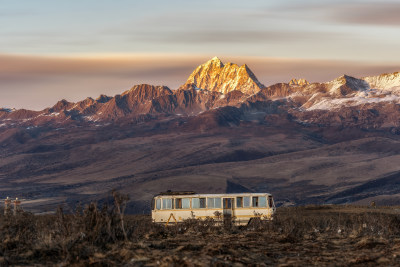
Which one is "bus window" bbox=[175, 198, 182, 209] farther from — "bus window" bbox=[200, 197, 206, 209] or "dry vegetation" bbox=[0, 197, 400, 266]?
"dry vegetation" bbox=[0, 197, 400, 266]

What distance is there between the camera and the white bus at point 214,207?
50375 mm

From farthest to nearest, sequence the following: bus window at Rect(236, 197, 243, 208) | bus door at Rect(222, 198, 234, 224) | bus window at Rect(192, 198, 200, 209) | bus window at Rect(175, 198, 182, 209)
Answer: bus window at Rect(175, 198, 182, 209)
bus window at Rect(192, 198, 200, 209)
bus window at Rect(236, 197, 243, 208)
bus door at Rect(222, 198, 234, 224)

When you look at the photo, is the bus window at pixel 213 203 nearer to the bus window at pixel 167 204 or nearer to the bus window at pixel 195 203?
the bus window at pixel 195 203

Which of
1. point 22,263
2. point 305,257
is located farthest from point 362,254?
point 22,263

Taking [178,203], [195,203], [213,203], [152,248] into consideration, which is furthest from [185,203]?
[152,248]

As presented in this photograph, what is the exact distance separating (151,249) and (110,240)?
180 centimetres

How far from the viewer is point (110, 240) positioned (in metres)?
26.0

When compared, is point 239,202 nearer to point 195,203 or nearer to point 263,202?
point 263,202

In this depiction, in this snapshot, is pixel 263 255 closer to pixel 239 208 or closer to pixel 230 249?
pixel 230 249

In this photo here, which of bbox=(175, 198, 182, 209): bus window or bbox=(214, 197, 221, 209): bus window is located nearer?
bbox=(214, 197, 221, 209): bus window

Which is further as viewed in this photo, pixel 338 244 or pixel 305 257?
pixel 338 244

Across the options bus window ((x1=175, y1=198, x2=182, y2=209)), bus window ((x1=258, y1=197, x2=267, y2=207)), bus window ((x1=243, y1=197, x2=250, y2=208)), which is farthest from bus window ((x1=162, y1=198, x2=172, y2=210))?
bus window ((x1=258, y1=197, x2=267, y2=207))

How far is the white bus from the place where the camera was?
50.4m

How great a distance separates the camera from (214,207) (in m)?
51.1
